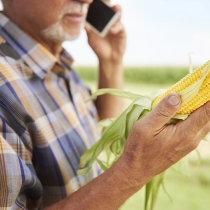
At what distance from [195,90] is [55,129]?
441 mm

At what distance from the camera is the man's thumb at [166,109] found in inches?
30.3

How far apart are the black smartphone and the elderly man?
38 mm

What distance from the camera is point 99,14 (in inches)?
59.6

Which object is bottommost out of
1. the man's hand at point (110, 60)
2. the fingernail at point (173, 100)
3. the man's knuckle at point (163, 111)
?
the man's hand at point (110, 60)

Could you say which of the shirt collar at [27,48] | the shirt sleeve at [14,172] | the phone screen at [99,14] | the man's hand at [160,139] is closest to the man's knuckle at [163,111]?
the man's hand at [160,139]

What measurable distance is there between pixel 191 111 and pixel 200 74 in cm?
8

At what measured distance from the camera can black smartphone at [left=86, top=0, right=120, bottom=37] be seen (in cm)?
150

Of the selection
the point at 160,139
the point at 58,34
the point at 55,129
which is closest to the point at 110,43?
the point at 58,34

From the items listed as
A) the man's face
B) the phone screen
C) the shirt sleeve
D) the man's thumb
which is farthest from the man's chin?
the man's thumb

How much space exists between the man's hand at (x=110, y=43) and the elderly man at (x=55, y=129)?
0.34 feet

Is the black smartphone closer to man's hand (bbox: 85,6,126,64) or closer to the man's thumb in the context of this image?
man's hand (bbox: 85,6,126,64)

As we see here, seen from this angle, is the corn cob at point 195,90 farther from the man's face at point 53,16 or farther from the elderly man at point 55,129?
the man's face at point 53,16

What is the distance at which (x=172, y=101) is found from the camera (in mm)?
770

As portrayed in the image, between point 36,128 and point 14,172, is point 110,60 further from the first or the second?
point 14,172
